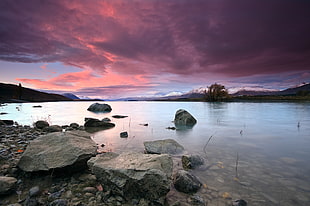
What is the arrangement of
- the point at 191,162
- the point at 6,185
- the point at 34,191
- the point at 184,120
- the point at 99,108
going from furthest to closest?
1. the point at 99,108
2. the point at 184,120
3. the point at 191,162
4. the point at 34,191
5. the point at 6,185

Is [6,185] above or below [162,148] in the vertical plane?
above

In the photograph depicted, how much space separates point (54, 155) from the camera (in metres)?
4.93

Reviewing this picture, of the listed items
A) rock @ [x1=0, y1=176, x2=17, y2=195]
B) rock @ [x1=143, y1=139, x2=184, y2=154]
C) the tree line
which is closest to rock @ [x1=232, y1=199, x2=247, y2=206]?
rock @ [x1=143, y1=139, x2=184, y2=154]

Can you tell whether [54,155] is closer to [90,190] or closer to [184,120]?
[90,190]

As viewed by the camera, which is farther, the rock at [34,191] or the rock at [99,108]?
the rock at [99,108]

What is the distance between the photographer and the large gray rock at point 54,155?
15.3 ft

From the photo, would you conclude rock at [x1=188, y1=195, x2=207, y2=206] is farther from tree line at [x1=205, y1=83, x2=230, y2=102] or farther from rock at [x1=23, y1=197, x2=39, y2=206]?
tree line at [x1=205, y1=83, x2=230, y2=102]

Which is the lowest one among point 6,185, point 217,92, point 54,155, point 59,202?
point 59,202

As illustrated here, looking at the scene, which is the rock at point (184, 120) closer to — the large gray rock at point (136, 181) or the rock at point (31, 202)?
the large gray rock at point (136, 181)

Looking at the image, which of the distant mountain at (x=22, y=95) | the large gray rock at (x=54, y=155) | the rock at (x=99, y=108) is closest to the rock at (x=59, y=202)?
the large gray rock at (x=54, y=155)

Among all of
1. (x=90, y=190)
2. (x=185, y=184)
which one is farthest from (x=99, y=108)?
(x=185, y=184)

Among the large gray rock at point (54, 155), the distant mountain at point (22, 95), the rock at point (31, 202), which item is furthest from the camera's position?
the distant mountain at point (22, 95)

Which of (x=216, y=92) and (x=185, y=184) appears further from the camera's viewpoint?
(x=216, y=92)

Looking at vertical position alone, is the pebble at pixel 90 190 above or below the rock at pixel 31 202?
below
